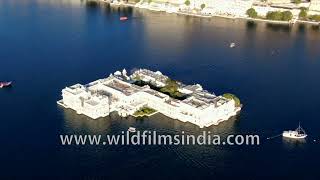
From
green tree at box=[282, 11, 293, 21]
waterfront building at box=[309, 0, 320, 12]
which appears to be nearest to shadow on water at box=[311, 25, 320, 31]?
green tree at box=[282, 11, 293, 21]

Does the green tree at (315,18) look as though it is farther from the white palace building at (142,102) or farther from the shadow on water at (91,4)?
the white palace building at (142,102)

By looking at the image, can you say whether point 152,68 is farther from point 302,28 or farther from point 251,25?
point 302,28

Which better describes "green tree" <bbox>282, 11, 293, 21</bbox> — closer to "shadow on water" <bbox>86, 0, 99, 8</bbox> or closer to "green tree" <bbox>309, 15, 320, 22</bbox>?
"green tree" <bbox>309, 15, 320, 22</bbox>

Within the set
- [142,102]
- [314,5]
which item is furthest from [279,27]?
[142,102]

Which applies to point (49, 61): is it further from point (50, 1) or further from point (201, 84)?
point (50, 1)

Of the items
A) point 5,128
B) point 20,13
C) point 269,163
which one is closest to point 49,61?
point 5,128

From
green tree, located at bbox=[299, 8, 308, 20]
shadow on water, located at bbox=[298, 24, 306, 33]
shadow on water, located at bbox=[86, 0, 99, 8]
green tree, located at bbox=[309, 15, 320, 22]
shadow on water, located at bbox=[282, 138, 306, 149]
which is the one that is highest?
shadow on water, located at bbox=[86, 0, 99, 8]

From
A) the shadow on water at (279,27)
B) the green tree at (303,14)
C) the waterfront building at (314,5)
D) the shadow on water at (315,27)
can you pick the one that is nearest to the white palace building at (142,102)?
the shadow on water at (279,27)
